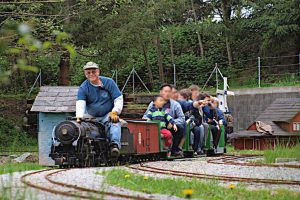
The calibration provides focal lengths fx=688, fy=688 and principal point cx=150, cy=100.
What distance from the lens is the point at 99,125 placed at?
10766mm

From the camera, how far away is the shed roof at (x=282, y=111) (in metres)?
25.7

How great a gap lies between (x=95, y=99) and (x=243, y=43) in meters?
28.5

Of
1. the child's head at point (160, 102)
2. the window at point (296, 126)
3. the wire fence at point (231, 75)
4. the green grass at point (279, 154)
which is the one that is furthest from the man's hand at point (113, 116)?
the wire fence at point (231, 75)

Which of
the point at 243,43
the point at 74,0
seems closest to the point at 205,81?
the point at 243,43

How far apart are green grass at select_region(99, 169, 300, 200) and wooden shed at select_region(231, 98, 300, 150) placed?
17.8 m

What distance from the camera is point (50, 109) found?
18.5 metres

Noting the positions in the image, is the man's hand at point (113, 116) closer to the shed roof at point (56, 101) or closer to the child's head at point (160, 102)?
the child's head at point (160, 102)

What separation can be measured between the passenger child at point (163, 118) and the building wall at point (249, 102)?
17046mm

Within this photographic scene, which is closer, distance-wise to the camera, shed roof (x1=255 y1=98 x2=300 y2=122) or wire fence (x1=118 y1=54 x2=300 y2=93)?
shed roof (x1=255 y1=98 x2=300 y2=122)

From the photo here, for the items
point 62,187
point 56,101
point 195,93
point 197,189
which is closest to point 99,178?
point 62,187

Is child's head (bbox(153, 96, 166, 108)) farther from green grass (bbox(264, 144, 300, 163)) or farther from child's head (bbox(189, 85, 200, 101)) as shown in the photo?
green grass (bbox(264, 144, 300, 163))

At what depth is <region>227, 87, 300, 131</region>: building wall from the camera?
30094mm

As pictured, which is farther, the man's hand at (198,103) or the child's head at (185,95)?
the child's head at (185,95)

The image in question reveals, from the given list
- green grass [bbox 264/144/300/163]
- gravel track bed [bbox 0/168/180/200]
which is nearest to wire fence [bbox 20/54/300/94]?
green grass [bbox 264/144/300/163]
